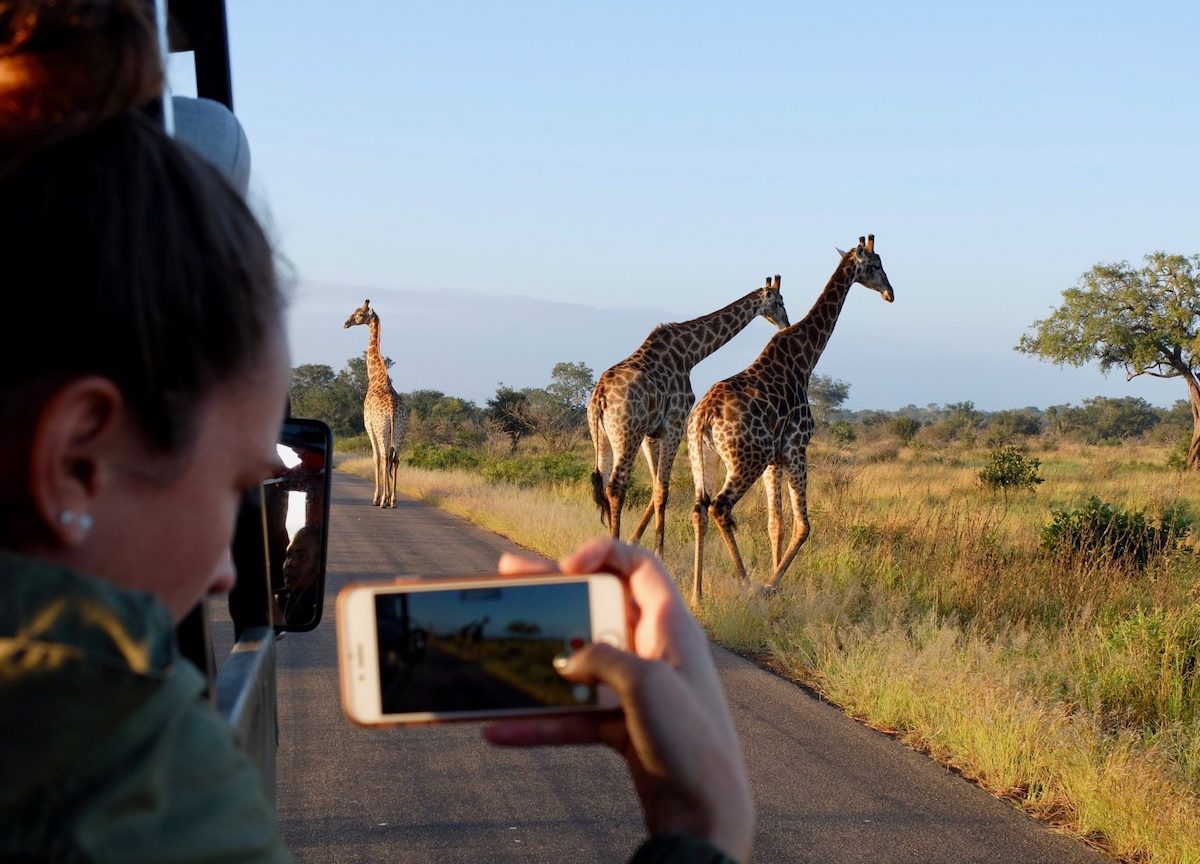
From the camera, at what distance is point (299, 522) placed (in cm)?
207

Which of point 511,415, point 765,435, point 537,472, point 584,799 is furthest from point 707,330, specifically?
point 511,415

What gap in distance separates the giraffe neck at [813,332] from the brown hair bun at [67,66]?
27.6 feet

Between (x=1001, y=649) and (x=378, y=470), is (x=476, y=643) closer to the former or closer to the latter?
(x=1001, y=649)

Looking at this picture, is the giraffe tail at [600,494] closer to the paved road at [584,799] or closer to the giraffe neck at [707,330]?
the giraffe neck at [707,330]

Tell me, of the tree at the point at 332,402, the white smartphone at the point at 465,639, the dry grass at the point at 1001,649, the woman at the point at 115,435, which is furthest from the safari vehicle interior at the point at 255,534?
the tree at the point at 332,402

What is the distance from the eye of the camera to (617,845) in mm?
3900

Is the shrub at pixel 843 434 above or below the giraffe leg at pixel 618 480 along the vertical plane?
below

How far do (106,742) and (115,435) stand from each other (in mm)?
170

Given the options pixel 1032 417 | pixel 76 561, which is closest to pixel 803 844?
pixel 76 561

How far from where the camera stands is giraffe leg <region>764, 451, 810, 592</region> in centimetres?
825

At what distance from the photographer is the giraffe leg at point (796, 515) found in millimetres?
8253

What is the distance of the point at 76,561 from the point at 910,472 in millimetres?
22867

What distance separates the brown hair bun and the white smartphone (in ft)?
1.61

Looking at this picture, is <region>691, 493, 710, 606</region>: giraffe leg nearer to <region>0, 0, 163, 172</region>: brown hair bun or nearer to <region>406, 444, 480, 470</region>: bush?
<region>0, 0, 163, 172</region>: brown hair bun
